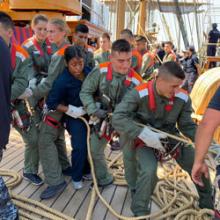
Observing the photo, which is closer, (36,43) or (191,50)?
(36,43)

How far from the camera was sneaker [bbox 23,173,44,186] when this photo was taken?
396 centimetres

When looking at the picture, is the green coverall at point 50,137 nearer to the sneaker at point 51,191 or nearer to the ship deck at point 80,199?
the sneaker at point 51,191

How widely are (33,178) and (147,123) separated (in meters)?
1.45

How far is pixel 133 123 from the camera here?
3135 mm

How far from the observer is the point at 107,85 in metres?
3.63

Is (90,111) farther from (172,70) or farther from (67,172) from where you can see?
(67,172)

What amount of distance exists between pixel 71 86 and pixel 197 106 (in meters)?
2.67

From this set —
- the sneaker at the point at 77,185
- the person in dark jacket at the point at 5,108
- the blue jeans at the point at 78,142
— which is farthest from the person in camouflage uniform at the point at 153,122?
the person in dark jacket at the point at 5,108

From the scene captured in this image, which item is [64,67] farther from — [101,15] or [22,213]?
[101,15]

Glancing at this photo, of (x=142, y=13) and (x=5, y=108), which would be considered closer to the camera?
(x=5, y=108)

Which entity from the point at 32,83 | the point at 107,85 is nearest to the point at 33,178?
the point at 32,83

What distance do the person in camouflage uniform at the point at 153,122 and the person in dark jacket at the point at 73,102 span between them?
1.76ft

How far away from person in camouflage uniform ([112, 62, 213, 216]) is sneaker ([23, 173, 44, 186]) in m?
1.13

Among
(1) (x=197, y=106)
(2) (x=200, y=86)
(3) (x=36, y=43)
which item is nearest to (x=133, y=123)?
(3) (x=36, y=43)
